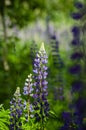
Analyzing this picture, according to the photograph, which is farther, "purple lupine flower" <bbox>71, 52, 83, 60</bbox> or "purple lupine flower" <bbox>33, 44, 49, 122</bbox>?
"purple lupine flower" <bbox>71, 52, 83, 60</bbox>

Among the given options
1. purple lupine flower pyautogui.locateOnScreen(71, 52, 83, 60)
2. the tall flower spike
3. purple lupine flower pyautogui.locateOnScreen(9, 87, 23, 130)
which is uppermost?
purple lupine flower pyautogui.locateOnScreen(71, 52, 83, 60)

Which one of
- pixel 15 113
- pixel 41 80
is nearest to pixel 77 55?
pixel 41 80

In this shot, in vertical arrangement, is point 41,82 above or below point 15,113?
above

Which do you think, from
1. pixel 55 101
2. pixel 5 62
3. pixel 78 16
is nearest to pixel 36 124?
pixel 78 16

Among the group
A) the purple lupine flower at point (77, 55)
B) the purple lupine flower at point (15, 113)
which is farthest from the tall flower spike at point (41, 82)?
the purple lupine flower at point (77, 55)

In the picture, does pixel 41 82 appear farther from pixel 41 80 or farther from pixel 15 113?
pixel 15 113

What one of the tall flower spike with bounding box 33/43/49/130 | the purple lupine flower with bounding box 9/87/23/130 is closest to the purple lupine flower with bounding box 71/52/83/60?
the tall flower spike with bounding box 33/43/49/130

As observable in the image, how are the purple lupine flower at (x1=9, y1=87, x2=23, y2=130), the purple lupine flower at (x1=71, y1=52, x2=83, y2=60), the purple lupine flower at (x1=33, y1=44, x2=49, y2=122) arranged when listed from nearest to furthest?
1. the purple lupine flower at (x1=9, y1=87, x2=23, y2=130)
2. the purple lupine flower at (x1=33, y1=44, x2=49, y2=122)
3. the purple lupine flower at (x1=71, y1=52, x2=83, y2=60)

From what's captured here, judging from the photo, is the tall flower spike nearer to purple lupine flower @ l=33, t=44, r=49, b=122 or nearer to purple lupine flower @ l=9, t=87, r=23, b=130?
purple lupine flower @ l=33, t=44, r=49, b=122

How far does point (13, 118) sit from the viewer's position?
4371 millimetres

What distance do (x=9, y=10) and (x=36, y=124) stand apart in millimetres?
8551

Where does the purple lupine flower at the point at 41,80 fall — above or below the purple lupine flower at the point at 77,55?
below

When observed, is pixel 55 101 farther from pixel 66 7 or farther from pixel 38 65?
pixel 66 7

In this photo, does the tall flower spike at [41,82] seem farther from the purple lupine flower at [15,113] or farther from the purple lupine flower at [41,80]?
the purple lupine flower at [15,113]
